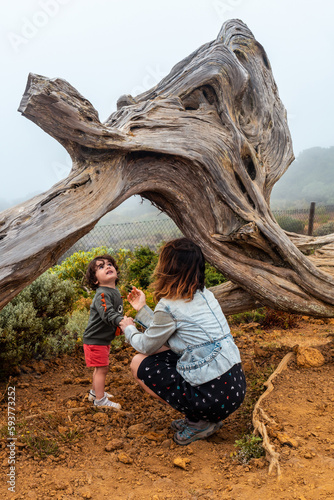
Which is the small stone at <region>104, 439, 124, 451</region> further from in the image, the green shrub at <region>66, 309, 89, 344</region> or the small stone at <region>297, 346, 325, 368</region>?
the green shrub at <region>66, 309, 89, 344</region>

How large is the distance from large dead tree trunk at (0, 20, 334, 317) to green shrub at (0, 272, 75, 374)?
1.24 m

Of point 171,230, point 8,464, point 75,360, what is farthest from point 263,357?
point 171,230

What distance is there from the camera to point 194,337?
261cm

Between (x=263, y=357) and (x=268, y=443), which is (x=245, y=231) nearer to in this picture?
(x=263, y=357)

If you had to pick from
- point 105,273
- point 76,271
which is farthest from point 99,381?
point 76,271

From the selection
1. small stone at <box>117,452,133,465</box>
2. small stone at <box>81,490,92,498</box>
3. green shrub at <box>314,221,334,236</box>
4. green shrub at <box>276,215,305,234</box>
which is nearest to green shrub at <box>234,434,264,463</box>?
small stone at <box>117,452,133,465</box>

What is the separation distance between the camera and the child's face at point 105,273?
336 cm

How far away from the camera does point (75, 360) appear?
4.69 meters

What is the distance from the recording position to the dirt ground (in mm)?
2172

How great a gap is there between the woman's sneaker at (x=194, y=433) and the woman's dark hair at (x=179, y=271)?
0.90 metres

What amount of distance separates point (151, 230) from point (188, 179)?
10.6m

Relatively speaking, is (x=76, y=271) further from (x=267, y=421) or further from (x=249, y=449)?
(x=249, y=449)

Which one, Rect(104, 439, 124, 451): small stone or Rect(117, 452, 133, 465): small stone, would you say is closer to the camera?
Rect(117, 452, 133, 465): small stone

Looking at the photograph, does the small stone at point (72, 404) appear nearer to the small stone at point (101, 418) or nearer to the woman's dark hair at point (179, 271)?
the small stone at point (101, 418)
